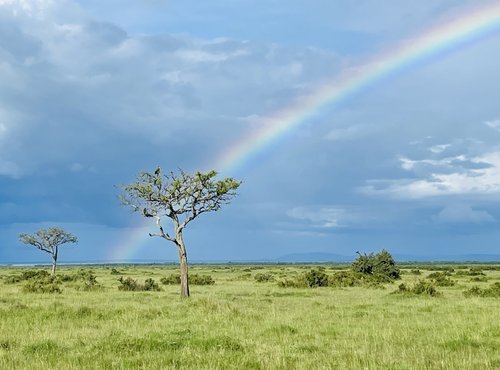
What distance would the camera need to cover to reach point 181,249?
39031 millimetres

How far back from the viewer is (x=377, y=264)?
2810 inches

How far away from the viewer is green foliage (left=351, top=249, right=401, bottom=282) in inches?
2795

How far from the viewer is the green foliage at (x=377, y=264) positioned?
71000 mm

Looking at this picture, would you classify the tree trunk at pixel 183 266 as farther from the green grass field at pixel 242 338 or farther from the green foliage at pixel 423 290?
the green foliage at pixel 423 290

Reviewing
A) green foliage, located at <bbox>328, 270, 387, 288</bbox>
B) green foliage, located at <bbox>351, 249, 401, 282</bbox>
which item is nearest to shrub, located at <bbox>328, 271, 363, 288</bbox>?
green foliage, located at <bbox>328, 270, 387, 288</bbox>

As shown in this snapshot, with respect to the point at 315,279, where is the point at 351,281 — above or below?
below

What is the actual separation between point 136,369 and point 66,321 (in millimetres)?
10527

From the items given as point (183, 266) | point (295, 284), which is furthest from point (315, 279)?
point (183, 266)

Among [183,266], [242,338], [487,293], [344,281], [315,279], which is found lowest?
[242,338]

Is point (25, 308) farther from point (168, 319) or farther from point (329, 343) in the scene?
point (329, 343)

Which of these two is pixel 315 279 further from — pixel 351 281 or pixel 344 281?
pixel 351 281

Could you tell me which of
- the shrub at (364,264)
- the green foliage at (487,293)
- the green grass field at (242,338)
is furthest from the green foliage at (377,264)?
the green grass field at (242,338)

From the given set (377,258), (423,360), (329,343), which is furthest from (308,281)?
(423,360)

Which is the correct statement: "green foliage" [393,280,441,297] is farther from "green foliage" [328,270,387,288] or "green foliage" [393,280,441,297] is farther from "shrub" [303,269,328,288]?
"shrub" [303,269,328,288]
